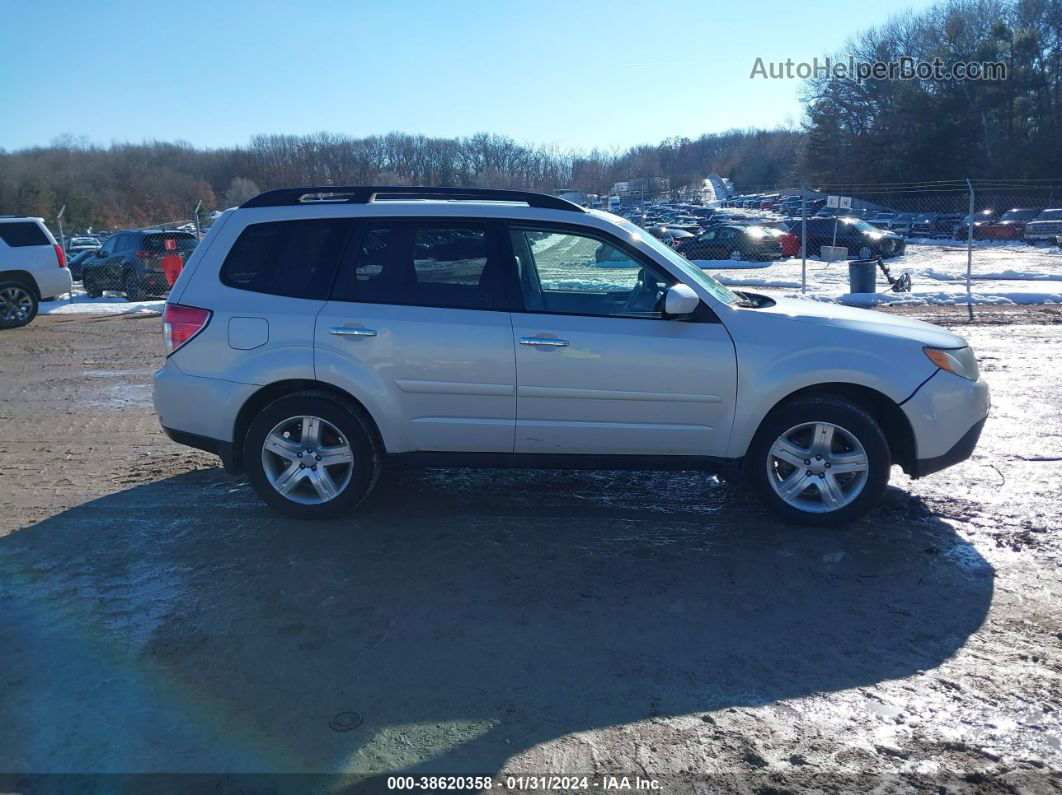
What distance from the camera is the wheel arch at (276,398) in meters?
5.10

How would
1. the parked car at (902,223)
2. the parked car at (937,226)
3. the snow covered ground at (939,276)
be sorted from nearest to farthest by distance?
the snow covered ground at (939,276) < the parked car at (937,226) < the parked car at (902,223)

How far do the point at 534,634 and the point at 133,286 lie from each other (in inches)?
736

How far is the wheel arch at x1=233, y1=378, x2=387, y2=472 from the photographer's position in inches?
201

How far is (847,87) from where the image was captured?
59.4 m

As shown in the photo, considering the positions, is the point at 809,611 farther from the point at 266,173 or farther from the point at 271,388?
the point at 266,173

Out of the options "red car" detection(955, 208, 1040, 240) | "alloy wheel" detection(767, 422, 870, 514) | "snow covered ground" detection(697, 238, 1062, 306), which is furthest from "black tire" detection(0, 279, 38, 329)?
"red car" detection(955, 208, 1040, 240)

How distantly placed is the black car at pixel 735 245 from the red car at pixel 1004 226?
472 inches

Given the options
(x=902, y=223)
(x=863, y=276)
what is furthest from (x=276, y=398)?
(x=902, y=223)

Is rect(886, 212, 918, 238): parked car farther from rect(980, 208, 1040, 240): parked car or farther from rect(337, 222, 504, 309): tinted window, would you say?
rect(337, 222, 504, 309): tinted window

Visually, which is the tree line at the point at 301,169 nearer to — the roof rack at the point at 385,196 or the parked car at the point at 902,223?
the parked car at the point at 902,223

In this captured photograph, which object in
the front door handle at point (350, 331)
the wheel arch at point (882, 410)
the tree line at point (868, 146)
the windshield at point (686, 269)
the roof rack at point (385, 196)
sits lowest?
the wheel arch at point (882, 410)

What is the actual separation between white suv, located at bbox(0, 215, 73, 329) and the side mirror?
14011 mm

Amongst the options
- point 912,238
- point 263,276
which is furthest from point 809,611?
point 912,238

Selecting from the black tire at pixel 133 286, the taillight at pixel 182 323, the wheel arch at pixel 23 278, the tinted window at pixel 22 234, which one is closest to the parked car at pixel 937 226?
the black tire at pixel 133 286
